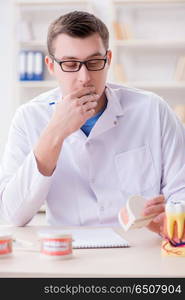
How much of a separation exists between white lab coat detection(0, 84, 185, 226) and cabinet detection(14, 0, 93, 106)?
3125mm

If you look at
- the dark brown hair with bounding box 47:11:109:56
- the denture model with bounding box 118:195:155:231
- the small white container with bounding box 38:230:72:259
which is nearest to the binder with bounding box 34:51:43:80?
the dark brown hair with bounding box 47:11:109:56

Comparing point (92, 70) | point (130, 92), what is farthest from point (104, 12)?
point (92, 70)

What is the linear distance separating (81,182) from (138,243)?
0.48 meters

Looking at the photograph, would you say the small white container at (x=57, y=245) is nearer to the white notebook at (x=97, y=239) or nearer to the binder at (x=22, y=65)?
the white notebook at (x=97, y=239)

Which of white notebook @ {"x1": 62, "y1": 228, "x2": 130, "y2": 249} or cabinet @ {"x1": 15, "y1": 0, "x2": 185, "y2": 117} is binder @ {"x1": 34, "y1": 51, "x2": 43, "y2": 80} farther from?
white notebook @ {"x1": 62, "y1": 228, "x2": 130, "y2": 249}

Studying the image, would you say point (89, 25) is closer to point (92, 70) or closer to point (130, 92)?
point (92, 70)

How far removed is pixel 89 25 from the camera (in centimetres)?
185

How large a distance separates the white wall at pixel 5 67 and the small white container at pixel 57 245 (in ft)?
13.4

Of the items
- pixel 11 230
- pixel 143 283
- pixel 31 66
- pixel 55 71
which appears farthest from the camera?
pixel 31 66

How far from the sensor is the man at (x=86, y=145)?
5.76 ft

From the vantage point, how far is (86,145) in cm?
192

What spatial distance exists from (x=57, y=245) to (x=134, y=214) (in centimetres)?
23

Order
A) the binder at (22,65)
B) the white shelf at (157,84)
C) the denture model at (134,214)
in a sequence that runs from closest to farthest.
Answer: the denture model at (134,214) < the white shelf at (157,84) < the binder at (22,65)

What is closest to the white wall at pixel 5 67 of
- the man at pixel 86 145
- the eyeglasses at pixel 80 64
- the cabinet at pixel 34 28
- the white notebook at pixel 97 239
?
the cabinet at pixel 34 28
